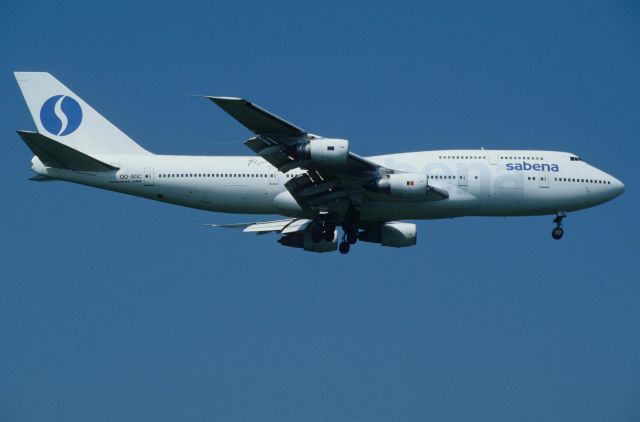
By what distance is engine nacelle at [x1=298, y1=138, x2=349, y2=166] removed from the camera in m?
42.2

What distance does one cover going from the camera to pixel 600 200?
4931 centimetres

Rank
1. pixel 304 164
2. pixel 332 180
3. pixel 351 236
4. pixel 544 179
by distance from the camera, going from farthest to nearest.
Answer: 1. pixel 544 179
2. pixel 351 236
3. pixel 332 180
4. pixel 304 164

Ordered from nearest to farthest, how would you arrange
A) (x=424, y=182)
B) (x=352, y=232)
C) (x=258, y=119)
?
(x=258, y=119)
(x=424, y=182)
(x=352, y=232)

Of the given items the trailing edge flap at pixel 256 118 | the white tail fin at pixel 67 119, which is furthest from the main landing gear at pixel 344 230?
the white tail fin at pixel 67 119

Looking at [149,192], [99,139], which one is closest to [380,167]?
[149,192]

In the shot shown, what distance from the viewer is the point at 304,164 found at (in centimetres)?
4331

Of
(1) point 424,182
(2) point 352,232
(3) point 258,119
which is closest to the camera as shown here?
(3) point 258,119

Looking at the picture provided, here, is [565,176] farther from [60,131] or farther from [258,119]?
[60,131]

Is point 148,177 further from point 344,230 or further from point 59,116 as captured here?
point 344,230

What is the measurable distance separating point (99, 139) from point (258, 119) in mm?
11867

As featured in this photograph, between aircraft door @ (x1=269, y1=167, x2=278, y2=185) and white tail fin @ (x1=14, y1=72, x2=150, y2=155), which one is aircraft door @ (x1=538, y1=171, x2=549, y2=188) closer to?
aircraft door @ (x1=269, y1=167, x2=278, y2=185)

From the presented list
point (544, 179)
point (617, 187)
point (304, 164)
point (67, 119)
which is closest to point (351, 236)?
point (304, 164)

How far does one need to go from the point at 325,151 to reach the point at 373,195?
463cm

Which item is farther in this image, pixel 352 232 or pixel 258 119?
pixel 352 232
